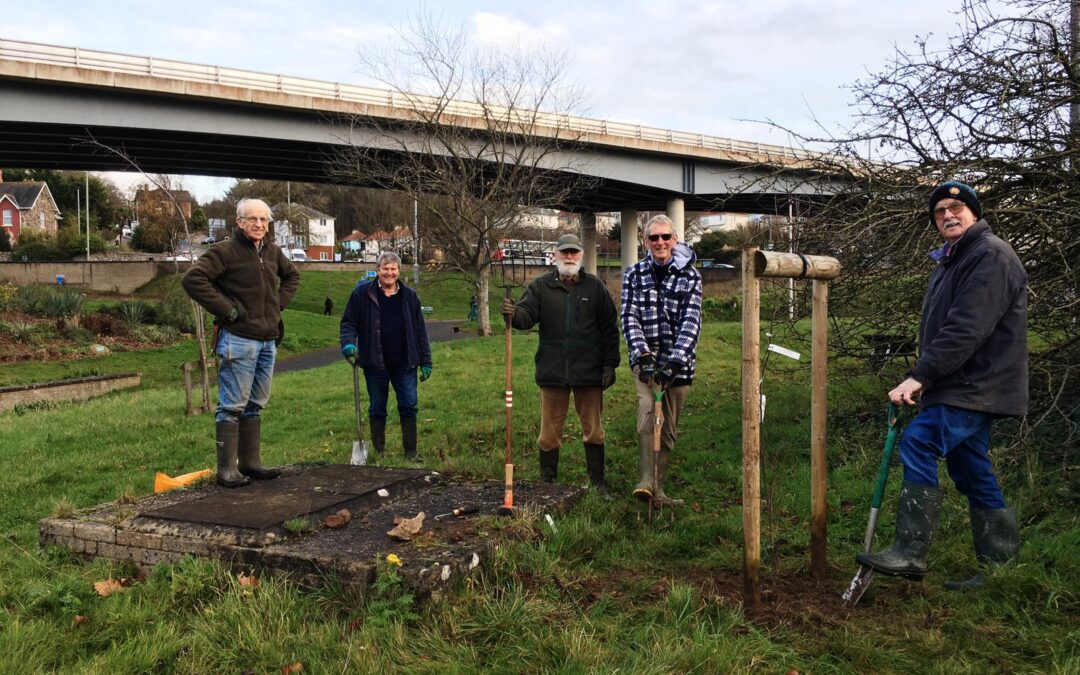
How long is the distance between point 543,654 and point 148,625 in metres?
2.00

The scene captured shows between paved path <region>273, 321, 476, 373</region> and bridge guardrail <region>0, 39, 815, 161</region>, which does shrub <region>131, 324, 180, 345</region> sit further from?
bridge guardrail <region>0, 39, 815, 161</region>

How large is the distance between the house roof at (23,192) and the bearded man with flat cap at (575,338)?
8181 centimetres

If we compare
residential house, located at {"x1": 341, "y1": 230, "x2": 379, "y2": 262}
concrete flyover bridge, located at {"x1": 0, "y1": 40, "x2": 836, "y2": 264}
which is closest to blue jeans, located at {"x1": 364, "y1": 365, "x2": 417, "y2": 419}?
concrete flyover bridge, located at {"x1": 0, "y1": 40, "x2": 836, "y2": 264}

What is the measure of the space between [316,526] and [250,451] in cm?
160

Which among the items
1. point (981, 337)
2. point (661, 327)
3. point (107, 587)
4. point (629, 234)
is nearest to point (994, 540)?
point (981, 337)

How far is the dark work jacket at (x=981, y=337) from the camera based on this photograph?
388 centimetres

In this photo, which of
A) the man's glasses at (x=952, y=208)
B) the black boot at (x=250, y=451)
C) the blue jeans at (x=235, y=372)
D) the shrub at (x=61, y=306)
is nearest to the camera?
the man's glasses at (x=952, y=208)

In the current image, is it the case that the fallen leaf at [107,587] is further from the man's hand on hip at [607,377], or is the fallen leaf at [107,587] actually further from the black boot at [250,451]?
the man's hand on hip at [607,377]

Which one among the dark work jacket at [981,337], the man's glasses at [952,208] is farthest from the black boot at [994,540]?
the man's glasses at [952,208]

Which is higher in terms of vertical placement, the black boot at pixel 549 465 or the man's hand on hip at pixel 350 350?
the man's hand on hip at pixel 350 350

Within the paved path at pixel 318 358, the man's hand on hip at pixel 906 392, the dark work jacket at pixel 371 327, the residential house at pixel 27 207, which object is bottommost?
the paved path at pixel 318 358

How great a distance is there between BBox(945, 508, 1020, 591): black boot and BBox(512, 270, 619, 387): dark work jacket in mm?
2823

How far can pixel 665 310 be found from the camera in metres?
5.88

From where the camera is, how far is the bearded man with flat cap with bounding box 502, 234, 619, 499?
629 cm
